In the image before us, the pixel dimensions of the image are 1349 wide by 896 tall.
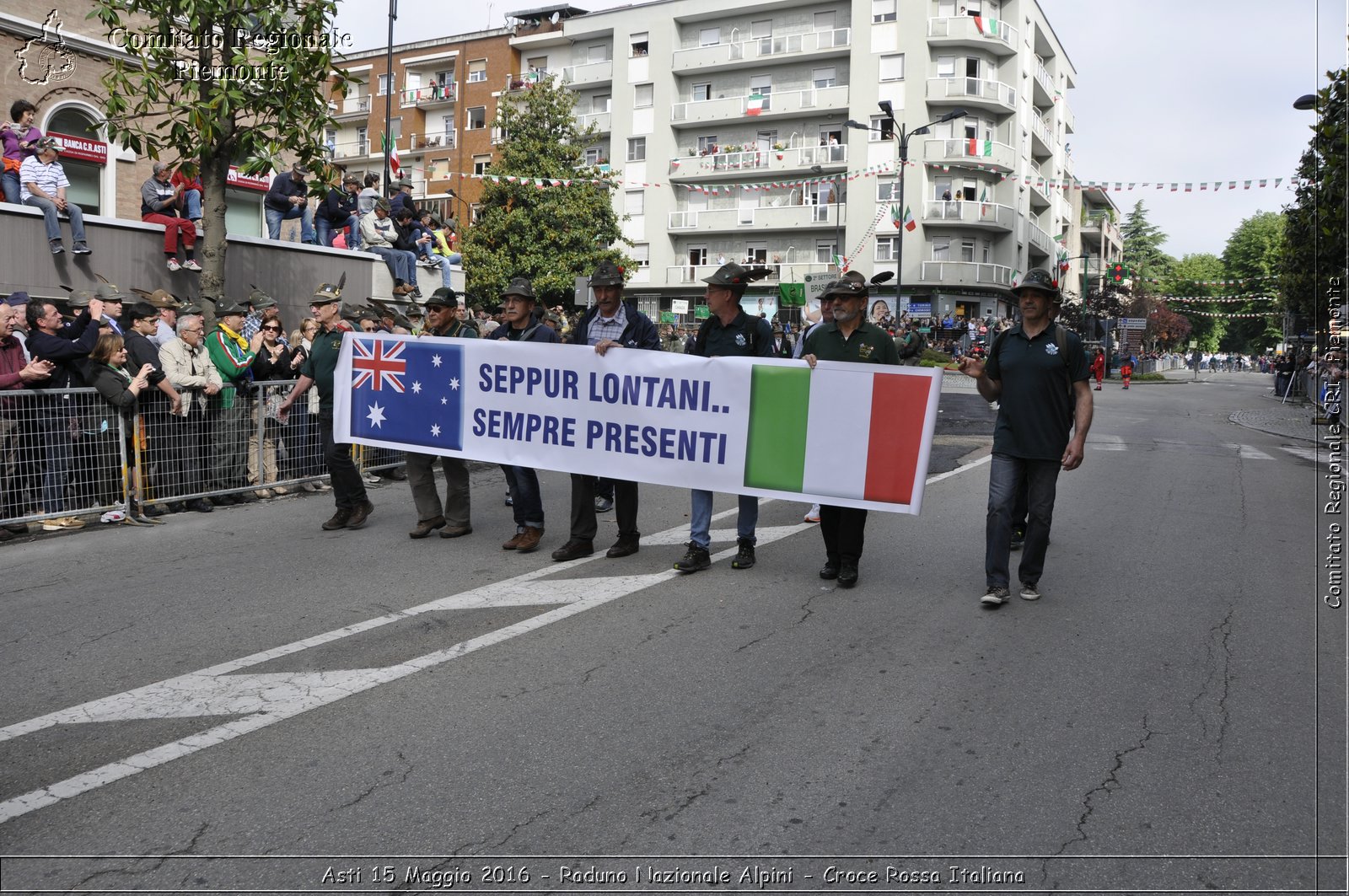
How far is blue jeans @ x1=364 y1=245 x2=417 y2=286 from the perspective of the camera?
69.3 ft

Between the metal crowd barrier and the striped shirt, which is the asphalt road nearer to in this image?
the metal crowd barrier

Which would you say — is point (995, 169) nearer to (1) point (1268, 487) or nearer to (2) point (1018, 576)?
(1) point (1268, 487)

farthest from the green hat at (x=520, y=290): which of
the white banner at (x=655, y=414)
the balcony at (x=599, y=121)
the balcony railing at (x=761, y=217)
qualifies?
the balcony at (x=599, y=121)

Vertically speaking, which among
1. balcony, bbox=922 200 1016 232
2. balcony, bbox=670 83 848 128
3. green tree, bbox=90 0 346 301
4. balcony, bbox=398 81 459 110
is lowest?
green tree, bbox=90 0 346 301

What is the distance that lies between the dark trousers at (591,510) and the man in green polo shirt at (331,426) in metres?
2.28

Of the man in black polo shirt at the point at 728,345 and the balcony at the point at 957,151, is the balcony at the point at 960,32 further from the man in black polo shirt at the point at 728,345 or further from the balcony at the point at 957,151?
the man in black polo shirt at the point at 728,345

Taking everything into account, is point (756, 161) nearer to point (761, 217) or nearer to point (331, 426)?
point (761, 217)

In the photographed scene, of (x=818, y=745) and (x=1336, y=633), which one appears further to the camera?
(x=1336, y=633)

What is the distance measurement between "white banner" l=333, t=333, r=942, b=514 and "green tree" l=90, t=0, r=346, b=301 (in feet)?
17.9

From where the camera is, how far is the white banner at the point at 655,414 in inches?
275

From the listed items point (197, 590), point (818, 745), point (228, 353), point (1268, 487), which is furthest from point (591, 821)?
point (1268, 487)

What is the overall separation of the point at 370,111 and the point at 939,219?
113 ft

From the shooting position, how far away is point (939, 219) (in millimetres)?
53719

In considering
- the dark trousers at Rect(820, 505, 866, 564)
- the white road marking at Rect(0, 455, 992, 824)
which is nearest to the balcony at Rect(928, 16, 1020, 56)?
the dark trousers at Rect(820, 505, 866, 564)
